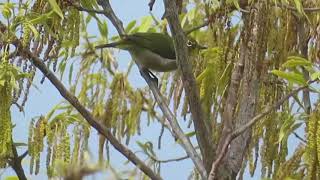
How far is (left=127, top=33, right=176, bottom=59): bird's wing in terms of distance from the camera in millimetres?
1719

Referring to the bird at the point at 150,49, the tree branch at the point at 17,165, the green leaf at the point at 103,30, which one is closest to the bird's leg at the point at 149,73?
the bird at the point at 150,49

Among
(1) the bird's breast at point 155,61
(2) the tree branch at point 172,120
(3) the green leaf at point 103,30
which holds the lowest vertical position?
(2) the tree branch at point 172,120

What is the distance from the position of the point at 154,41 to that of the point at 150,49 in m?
0.03

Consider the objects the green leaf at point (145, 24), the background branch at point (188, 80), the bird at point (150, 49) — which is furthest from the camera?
the green leaf at point (145, 24)

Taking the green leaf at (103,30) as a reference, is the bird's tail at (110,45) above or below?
below

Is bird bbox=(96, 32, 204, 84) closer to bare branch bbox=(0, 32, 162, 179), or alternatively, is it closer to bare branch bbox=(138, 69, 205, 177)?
bare branch bbox=(138, 69, 205, 177)

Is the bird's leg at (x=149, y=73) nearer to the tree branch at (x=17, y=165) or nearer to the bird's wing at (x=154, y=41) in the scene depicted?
the bird's wing at (x=154, y=41)

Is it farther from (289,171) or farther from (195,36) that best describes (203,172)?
(195,36)

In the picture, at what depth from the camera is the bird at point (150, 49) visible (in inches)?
67.6

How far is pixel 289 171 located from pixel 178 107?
352 millimetres

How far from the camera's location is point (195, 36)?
1818 mm

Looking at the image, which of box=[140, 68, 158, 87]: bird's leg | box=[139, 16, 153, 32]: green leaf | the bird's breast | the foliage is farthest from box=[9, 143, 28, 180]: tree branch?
box=[139, 16, 153, 32]: green leaf

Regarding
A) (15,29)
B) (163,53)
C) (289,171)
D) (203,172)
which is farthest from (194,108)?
(163,53)

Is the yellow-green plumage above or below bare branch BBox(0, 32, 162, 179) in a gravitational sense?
above
